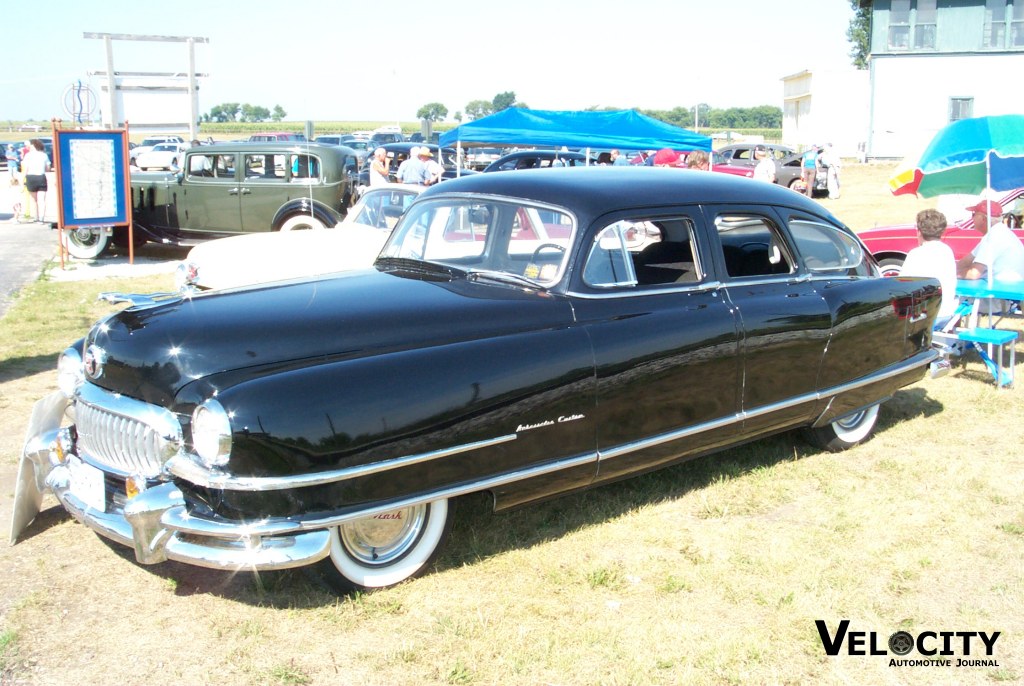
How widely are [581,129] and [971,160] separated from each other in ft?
29.4

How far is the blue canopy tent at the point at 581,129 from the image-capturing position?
15.8m

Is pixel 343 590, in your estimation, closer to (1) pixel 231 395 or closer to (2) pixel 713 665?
(1) pixel 231 395

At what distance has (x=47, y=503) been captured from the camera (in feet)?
15.3

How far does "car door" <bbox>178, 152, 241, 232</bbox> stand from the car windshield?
28.5 feet

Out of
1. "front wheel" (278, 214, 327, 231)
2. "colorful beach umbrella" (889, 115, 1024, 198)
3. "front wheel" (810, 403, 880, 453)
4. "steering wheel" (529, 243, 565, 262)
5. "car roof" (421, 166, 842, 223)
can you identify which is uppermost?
"colorful beach umbrella" (889, 115, 1024, 198)

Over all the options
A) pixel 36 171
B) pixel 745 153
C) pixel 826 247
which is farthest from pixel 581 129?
pixel 826 247

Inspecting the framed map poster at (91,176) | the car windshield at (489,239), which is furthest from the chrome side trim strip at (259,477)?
the framed map poster at (91,176)

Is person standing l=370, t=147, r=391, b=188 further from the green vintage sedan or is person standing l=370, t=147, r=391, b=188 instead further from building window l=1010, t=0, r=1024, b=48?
building window l=1010, t=0, r=1024, b=48

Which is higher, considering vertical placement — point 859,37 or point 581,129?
point 859,37

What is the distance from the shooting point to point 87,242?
13.8m

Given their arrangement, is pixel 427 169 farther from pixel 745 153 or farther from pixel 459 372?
pixel 745 153

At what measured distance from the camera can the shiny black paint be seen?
3.34 metres

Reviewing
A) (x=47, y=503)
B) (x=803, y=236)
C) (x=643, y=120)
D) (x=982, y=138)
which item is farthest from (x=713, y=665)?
(x=643, y=120)

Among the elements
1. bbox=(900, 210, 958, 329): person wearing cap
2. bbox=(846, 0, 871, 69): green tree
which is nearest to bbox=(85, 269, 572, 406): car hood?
bbox=(900, 210, 958, 329): person wearing cap
